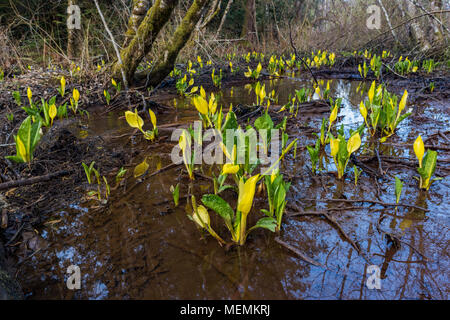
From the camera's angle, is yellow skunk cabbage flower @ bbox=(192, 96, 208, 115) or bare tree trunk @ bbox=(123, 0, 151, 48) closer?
yellow skunk cabbage flower @ bbox=(192, 96, 208, 115)

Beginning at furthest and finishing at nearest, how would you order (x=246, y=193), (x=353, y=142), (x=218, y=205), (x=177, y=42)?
(x=177, y=42), (x=353, y=142), (x=218, y=205), (x=246, y=193)

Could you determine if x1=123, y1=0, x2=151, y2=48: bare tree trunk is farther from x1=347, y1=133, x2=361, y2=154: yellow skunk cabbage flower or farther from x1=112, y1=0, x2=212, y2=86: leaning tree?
x1=347, y1=133, x2=361, y2=154: yellow skunk cabbage flower

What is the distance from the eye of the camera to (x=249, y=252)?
130cm

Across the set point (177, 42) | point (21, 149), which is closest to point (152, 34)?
point (177, 42)

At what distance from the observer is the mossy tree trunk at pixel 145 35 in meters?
4.19

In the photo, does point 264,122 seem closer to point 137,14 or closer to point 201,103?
point 201,103

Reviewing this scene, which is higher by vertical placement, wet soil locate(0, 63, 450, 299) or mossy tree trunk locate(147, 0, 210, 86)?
mossy tree trunk locate(147, 0, 210, 86)

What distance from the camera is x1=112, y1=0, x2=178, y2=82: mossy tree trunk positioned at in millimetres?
4191

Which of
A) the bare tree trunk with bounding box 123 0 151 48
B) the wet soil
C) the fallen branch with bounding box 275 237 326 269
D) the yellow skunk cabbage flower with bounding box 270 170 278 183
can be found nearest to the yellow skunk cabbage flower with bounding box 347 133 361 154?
the wet soil

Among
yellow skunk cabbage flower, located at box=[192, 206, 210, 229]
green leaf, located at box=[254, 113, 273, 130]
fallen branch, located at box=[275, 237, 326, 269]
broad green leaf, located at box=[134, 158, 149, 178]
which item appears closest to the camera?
fallen branch, located at box=[275, 237, 326, 269]

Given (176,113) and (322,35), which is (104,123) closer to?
(176,113)

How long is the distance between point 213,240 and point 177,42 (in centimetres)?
442

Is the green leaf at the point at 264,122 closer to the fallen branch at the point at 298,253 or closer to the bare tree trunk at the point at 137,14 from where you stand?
the fallen branch at the point at 298,253
